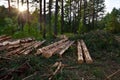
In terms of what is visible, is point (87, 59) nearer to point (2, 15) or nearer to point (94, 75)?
point (94, 75)

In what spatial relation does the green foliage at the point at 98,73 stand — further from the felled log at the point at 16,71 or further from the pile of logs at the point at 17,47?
the pile of logs at the point at 17,47

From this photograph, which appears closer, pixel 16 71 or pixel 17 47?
pixel 16 71

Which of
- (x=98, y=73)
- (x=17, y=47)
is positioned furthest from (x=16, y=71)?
(x=17, y=47)

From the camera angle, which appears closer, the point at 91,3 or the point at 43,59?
the point at 43,59

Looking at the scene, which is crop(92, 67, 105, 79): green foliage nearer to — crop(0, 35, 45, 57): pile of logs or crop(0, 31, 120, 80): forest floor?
crop(0, 31, 120, 80): forest floor

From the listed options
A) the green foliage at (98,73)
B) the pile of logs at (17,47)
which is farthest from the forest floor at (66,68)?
the pile of logs at (17,47)

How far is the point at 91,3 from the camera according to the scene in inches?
2050

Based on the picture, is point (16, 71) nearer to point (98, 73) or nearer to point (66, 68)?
point (66, 68)

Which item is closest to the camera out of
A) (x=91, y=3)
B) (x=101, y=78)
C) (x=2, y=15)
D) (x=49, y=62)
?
(x=101, y=78)

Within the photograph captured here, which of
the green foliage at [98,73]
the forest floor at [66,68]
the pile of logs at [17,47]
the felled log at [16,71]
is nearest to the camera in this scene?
the felled log at [16,71]

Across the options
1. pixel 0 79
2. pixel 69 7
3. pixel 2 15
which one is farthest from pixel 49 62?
pixel 69 7

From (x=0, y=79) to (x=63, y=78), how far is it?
78.6 inches

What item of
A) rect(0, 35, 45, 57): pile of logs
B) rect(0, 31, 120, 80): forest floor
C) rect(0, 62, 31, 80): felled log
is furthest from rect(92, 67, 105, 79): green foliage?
rect(0, 35, 45, 57): pile of logs

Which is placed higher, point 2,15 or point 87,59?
point 2,15
